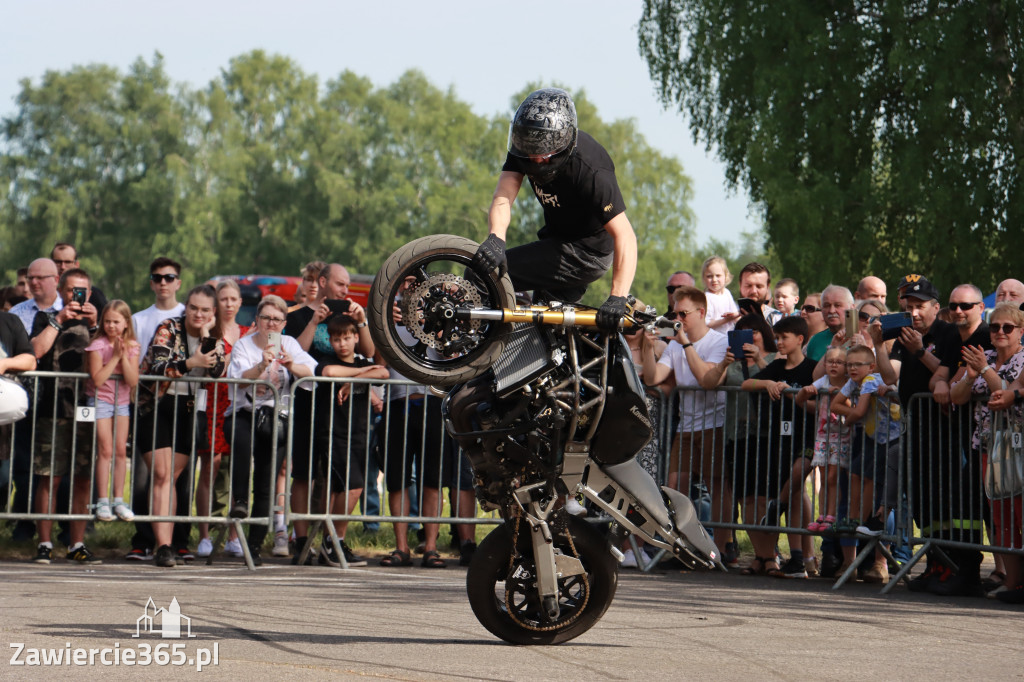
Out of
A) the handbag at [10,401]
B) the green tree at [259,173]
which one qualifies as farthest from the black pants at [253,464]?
the green tree at [259,173]

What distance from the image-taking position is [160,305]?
1077 cm

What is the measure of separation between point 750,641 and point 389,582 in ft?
10.5

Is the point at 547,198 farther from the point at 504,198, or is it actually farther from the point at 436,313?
the point at 436,313

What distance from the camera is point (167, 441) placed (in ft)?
32.8

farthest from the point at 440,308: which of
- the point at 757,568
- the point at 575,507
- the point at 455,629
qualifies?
the point at 757,568

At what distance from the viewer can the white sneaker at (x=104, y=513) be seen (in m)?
9.55

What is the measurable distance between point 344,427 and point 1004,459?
483cm

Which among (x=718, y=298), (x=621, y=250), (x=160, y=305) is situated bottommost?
(x=621, y=250)

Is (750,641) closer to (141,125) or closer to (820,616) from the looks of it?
(820,616)

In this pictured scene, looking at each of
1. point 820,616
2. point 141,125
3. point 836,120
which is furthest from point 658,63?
point 141,125

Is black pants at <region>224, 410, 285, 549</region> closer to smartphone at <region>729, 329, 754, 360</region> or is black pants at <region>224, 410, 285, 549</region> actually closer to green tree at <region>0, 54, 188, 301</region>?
smartphone at <region>729, 329, 754, 360</region>

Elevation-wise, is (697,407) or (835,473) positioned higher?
(697,407)

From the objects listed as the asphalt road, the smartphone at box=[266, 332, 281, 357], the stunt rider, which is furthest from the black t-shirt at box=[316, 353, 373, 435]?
the stunt rider

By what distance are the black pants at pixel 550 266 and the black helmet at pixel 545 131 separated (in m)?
0.39
